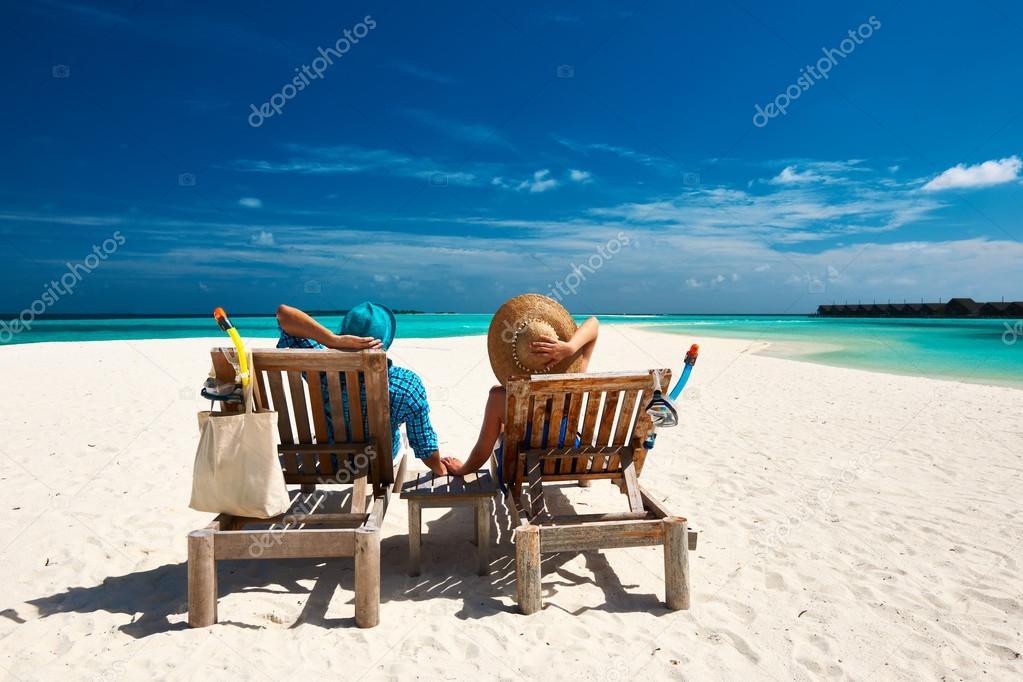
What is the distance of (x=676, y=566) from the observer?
3094mm

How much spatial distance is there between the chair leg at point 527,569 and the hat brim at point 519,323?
105 cm

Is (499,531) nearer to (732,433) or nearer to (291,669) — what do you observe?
(291,669)

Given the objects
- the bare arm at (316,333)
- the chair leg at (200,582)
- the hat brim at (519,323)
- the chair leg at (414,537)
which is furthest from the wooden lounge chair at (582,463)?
the chair leg at (200,582)

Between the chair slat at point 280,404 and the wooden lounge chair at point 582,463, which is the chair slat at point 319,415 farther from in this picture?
the wooden lounge chair at point 582,463

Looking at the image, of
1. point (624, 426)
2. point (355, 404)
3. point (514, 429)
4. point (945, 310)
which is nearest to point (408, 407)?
point (355, 404)

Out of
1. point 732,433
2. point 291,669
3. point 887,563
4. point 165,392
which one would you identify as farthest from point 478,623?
point 165,392

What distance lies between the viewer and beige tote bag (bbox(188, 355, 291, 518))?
2.82m

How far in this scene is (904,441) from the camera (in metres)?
6.82

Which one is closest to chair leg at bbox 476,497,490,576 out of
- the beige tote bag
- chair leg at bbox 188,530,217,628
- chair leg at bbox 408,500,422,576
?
chair leg at bbox 408,500,422,576

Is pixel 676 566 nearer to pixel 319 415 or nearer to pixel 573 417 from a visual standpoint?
pixel 573 417

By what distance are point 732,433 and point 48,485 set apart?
709 centimetres

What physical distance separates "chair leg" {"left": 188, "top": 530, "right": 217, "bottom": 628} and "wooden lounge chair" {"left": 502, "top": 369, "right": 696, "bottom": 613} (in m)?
1.54

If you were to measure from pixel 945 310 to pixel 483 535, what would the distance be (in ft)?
317

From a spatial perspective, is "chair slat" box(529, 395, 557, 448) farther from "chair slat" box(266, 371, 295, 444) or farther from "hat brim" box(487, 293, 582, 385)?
"chair slat" box(266, 371, 295, 444)
